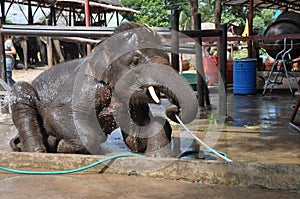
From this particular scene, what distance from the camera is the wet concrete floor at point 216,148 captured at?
2.57m

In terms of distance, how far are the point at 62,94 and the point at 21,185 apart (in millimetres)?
1127

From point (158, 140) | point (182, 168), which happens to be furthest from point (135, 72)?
point (182, 168)

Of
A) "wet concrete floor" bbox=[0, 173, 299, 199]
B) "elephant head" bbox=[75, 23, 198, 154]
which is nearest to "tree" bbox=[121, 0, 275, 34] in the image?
"elephant head" bbox=[75, 23, 198, 154]

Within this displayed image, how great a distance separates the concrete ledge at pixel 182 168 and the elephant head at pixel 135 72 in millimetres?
471

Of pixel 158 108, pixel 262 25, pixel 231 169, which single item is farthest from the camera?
pixel 262 25

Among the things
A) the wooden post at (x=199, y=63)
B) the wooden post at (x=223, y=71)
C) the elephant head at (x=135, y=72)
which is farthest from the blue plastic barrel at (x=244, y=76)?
the elephant head at (x=135, y=72)

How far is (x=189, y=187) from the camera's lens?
8.70ft

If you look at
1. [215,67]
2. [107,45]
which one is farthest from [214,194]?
[215,67]

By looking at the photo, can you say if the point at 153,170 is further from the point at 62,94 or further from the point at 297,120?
the point at 297,120

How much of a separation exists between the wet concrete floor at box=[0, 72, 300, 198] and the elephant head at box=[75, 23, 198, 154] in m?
0.61

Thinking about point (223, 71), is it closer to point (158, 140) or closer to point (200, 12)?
point (158, 140)

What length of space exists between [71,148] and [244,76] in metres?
5.23

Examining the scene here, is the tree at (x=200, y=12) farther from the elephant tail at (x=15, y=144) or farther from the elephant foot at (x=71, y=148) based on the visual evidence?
the elephant foot at (x=71, y=148)

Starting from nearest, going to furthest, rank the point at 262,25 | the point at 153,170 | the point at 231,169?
the point at 231,169, the point at 153,170, the point at 262,25
